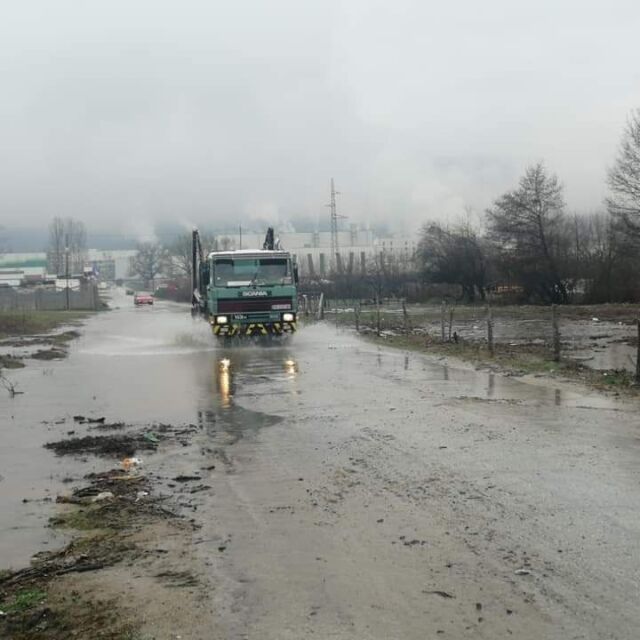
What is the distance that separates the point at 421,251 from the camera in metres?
79.6

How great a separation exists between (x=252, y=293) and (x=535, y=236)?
41529mm

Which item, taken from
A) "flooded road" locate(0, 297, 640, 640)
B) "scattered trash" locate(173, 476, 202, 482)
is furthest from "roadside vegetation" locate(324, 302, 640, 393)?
"scattered trash" locate(173, 476, 202, 482)

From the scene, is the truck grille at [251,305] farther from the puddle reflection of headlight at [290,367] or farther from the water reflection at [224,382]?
the puddle reflection of headlight at [290,367]

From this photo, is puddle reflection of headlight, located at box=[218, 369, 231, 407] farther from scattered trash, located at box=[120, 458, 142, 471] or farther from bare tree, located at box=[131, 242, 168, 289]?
bare tree, located at box=[131, 242, 168, 289]

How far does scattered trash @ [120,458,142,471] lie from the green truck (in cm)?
1541

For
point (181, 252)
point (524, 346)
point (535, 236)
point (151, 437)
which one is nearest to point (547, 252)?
point (535, 236)

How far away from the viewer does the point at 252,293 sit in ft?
78.6

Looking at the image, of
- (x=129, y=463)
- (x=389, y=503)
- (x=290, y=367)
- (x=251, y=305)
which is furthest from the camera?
(x=251, y=305)

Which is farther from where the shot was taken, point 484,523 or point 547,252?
point 547,252

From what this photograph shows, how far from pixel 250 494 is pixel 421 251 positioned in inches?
2921

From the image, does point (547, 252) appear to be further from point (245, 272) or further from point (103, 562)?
point (103, 562)

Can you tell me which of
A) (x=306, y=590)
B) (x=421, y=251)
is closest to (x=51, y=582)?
(x=306, y=590)

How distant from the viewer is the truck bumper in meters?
23.9

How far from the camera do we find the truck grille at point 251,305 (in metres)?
23.8
